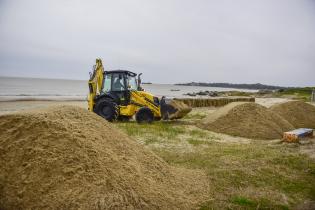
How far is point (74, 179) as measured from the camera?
453 cm

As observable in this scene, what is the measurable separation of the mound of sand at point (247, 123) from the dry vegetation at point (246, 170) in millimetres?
2514

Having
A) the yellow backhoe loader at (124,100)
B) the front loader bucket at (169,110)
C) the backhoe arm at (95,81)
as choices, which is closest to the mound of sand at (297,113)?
the front loader bucket at (169,110)

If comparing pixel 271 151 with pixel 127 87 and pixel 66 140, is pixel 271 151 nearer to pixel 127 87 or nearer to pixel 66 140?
pixel 66 140

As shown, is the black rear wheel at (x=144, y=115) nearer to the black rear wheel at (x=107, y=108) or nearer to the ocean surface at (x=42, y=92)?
the black rear wheel at (x=107, y=108)

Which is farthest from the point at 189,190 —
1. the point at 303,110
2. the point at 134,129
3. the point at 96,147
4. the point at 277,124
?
the point at 303,110

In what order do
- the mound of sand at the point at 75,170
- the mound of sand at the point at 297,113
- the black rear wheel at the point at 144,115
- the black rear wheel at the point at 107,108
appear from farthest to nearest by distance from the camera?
the mound of sand at the point at 297,113 → the black rear wheel at the point at 107,108 → the black rear wheel at the point at 144,115 → the mound of sand at the point at 75,170

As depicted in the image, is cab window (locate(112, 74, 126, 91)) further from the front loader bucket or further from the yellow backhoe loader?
the front loader bucket

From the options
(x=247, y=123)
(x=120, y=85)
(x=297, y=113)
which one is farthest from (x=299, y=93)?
(x=120, y=85)

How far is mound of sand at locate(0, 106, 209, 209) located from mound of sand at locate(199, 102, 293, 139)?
24.7 ft

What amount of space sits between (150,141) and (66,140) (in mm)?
5339

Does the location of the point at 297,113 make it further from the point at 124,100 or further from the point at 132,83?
the point at 124,100

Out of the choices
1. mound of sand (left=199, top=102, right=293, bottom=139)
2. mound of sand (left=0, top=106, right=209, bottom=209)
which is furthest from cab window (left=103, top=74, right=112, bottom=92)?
mound of sand (left=0, top=106, right=209, bottom=209)

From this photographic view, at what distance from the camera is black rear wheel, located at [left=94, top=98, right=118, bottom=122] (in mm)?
14836

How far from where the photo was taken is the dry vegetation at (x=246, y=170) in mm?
5355
